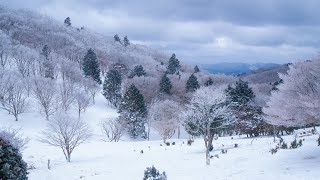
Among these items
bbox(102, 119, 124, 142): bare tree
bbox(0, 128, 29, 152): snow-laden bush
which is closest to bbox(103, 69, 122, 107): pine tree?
bbox(102, 119, 124, 142): bare tree

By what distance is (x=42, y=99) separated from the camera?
57.6 metres

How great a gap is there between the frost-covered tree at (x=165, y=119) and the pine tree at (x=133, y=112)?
2.12 metres

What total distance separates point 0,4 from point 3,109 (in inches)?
4733

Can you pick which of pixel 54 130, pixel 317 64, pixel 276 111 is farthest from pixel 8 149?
pixel 54 130

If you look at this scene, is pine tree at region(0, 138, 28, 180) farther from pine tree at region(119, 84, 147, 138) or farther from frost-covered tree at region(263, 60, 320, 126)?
pine tree at region(119, 84, 147, 138)

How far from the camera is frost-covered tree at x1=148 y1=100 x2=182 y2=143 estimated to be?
173 ft

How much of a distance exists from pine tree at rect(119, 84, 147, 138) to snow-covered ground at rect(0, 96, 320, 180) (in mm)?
15451

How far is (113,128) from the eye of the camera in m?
54.8

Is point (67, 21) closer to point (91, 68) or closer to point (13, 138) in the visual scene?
point (91, 68)

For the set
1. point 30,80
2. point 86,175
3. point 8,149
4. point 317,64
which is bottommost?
point 86,175

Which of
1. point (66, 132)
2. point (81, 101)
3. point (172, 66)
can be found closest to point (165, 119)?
point (81, 101)

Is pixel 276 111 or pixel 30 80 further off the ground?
pixel 30 80

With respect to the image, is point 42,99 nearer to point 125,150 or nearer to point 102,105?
point 102,105

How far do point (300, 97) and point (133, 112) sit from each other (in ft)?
145
